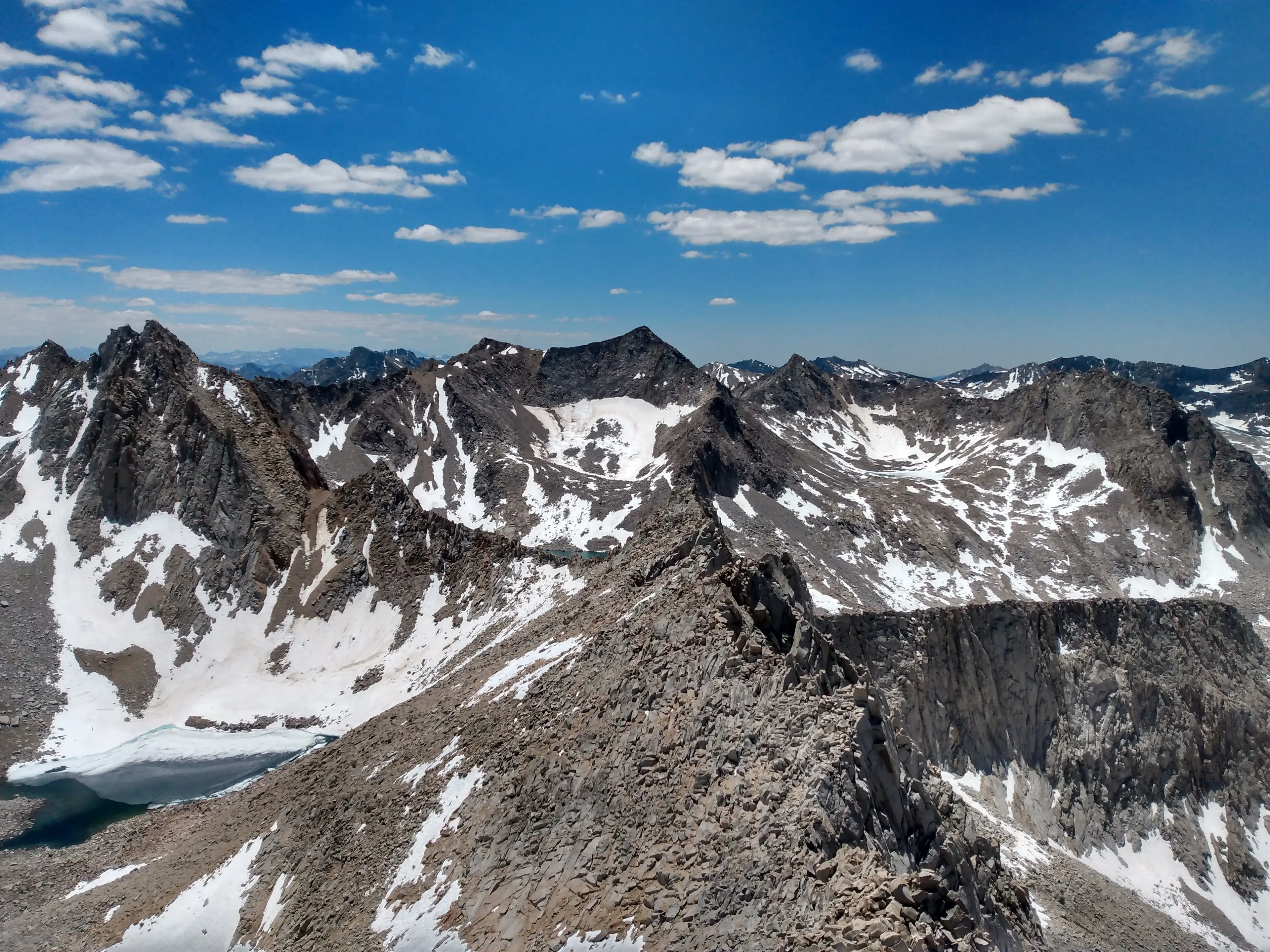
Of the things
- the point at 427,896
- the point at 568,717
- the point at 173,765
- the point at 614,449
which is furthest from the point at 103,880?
the point at 614,449

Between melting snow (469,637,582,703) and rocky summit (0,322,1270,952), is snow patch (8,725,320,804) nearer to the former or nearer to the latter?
rocky summit (0,322,1270,952)

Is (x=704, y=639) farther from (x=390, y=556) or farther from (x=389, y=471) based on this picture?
(x=389, y=471)

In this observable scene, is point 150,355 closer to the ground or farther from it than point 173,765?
farther from it

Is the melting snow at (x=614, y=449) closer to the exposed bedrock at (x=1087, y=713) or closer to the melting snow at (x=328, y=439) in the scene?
the melting snow at (x=328, y=439)

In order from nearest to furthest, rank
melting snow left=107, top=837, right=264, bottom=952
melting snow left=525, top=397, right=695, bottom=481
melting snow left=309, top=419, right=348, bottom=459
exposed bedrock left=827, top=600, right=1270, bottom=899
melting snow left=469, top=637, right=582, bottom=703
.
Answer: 1. melting snow left=107, top=837, right=264, bottom=952
2. melting snow left=469, top=637, right=582, bottom=703
3. exposed bedrock left=827, top=600, right=1270, bottom=899
4. melting snow left=309, top=419, right=348, bottom=459
5. melting snow left=525, top=397, right=695, bottom=481

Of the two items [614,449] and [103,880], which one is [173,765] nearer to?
[103,880]

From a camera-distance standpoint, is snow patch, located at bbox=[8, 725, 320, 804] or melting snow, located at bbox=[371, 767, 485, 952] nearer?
melting snow, located at bbox=[371, 767, 485, 952]

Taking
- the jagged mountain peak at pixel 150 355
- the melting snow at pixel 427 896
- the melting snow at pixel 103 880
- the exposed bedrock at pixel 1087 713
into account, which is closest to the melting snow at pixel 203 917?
the melting snow at pixel 427 896

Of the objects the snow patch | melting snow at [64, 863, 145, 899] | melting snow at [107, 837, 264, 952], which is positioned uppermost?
melting snow at [107, 837, 264, 952]

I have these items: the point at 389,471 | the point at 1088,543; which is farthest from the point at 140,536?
the point at 1088,543

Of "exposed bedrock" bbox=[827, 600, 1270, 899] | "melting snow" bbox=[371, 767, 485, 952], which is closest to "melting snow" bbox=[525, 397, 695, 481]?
"exposed bedrock" bbox=[827, 600, 1270, 899]
